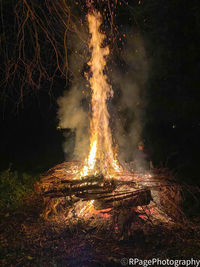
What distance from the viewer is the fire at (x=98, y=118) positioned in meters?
4.95

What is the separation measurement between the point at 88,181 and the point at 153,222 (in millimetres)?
1243

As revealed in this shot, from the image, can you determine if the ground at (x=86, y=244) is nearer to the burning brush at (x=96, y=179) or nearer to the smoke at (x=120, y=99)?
the burning brush at (x=96, y=179)

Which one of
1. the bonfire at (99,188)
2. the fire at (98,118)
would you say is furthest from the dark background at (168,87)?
the bonfire at (99,188)

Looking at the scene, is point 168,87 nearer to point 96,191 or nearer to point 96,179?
point 96,179

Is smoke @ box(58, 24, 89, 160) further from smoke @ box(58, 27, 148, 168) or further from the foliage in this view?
the foliage

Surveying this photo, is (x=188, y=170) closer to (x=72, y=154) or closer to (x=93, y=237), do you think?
(x=72, y=154)

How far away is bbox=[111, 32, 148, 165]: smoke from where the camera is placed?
779 centimetres

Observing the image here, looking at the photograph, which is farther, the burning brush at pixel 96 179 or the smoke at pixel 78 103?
the smoke at pixel 78 103

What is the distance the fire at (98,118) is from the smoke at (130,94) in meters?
2.09

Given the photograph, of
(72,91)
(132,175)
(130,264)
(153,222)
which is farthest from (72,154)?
(130,264)

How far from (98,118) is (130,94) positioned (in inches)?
138

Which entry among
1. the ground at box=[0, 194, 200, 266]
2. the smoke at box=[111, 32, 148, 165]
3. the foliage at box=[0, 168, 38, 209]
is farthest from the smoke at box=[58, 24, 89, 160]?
the ground at box=[0, 194, 200, 266]

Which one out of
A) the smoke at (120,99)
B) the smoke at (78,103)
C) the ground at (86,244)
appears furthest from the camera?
the smoke at (120,99)

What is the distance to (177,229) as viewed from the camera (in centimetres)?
389
